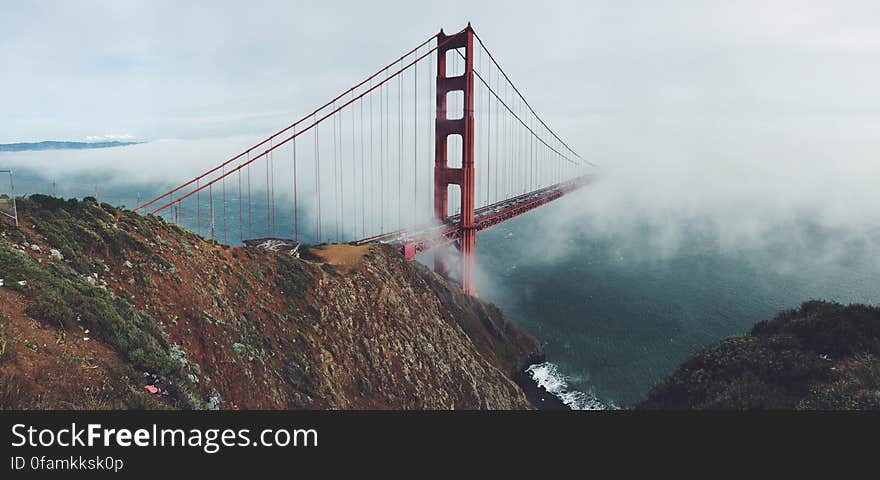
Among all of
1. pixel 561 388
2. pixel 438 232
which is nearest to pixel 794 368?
pixel 561 388

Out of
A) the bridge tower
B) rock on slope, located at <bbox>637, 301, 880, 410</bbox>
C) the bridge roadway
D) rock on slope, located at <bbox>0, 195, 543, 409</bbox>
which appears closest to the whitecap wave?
rock on slope, located at <bbox>0, 195, 543, 409</bbox>

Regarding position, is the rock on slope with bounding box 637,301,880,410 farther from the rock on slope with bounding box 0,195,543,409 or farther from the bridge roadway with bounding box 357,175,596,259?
the bridge roadway with bounding box 357,175,596,259

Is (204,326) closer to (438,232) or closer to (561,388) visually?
(438,232)

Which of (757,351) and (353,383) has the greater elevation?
(757,351)

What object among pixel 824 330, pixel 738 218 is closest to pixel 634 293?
pixel 824 330

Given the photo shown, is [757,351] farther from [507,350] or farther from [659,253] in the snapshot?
[659,253]
